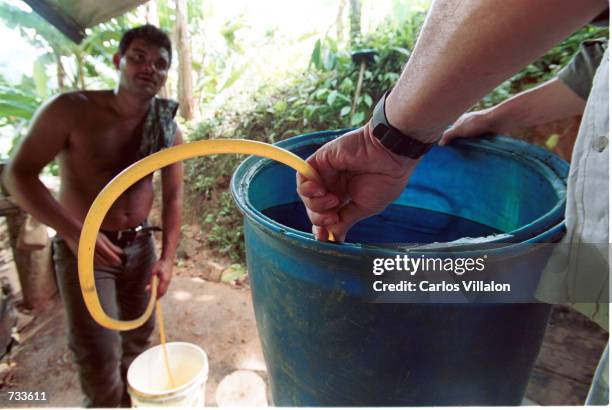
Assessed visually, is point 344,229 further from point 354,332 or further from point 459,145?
point 459,145

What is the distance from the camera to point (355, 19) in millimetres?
2650

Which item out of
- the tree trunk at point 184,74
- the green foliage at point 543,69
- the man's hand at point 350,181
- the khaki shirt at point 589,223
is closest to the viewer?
the khaki shirt at point 589,223

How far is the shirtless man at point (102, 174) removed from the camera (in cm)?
115

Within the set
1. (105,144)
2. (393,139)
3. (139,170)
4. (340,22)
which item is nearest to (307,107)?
Answer: (340,22)

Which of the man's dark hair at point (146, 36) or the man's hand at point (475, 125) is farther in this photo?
the man's dark hair at point (146, 36)

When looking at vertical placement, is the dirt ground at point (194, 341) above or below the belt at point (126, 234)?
below

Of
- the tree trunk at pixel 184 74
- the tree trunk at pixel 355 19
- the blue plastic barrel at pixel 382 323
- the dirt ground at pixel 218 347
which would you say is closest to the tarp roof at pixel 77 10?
the blue plastic barrel at pixel 382 323

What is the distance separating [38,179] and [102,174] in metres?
0.18

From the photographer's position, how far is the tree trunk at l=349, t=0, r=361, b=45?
8.55 feet

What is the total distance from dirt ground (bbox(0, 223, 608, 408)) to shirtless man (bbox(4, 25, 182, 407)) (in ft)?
0.96

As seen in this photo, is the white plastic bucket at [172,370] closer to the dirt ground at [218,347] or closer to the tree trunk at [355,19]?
the dirt ground at [218,347]

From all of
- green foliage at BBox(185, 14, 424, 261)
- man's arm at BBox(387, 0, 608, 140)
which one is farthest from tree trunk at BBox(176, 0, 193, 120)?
man's arm at BBox(387, 0, 608, 140)

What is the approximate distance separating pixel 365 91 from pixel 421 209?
1.22 m

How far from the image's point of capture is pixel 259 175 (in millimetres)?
912
